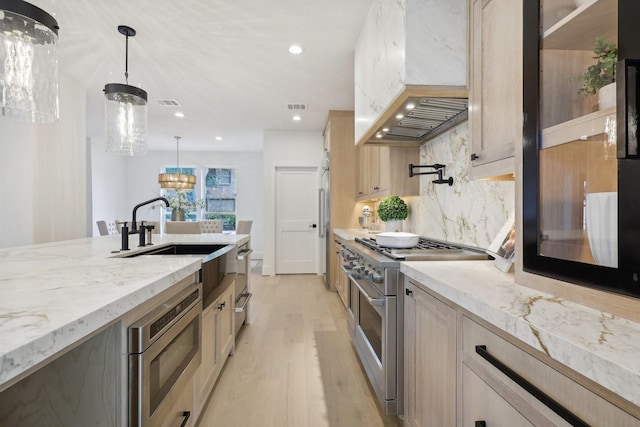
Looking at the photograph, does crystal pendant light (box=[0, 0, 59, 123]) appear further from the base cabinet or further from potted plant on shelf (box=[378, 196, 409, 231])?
potted plant on shelf (box=[378, 196, 409, 231])

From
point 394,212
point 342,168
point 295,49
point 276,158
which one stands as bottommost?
point 394,212

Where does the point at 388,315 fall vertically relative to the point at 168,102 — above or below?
below

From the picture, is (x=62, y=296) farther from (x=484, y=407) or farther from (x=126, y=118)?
(x=126, y=118)

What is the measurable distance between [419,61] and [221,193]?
24.9 ft

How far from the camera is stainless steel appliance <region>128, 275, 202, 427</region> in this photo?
0.93 metres

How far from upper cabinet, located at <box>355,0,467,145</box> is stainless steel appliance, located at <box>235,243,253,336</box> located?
164 centimetres

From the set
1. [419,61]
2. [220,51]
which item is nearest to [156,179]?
[220,51]

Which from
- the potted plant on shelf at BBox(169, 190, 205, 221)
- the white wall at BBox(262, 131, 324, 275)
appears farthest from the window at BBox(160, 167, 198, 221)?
the white wall at BBox(262, 131, 324, 275)

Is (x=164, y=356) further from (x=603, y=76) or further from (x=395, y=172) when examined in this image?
(x=395, y=172)

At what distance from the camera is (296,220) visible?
602cm

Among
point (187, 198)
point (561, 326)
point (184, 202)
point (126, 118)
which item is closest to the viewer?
point (561, 326)

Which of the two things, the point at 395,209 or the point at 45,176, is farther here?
the point at 45,176

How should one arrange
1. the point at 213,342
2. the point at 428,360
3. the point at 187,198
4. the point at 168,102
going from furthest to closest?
the point at 187,198
the point at 168,102
the point at 213,342
the point at 428,360

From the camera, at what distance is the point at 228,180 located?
28.0 feet
